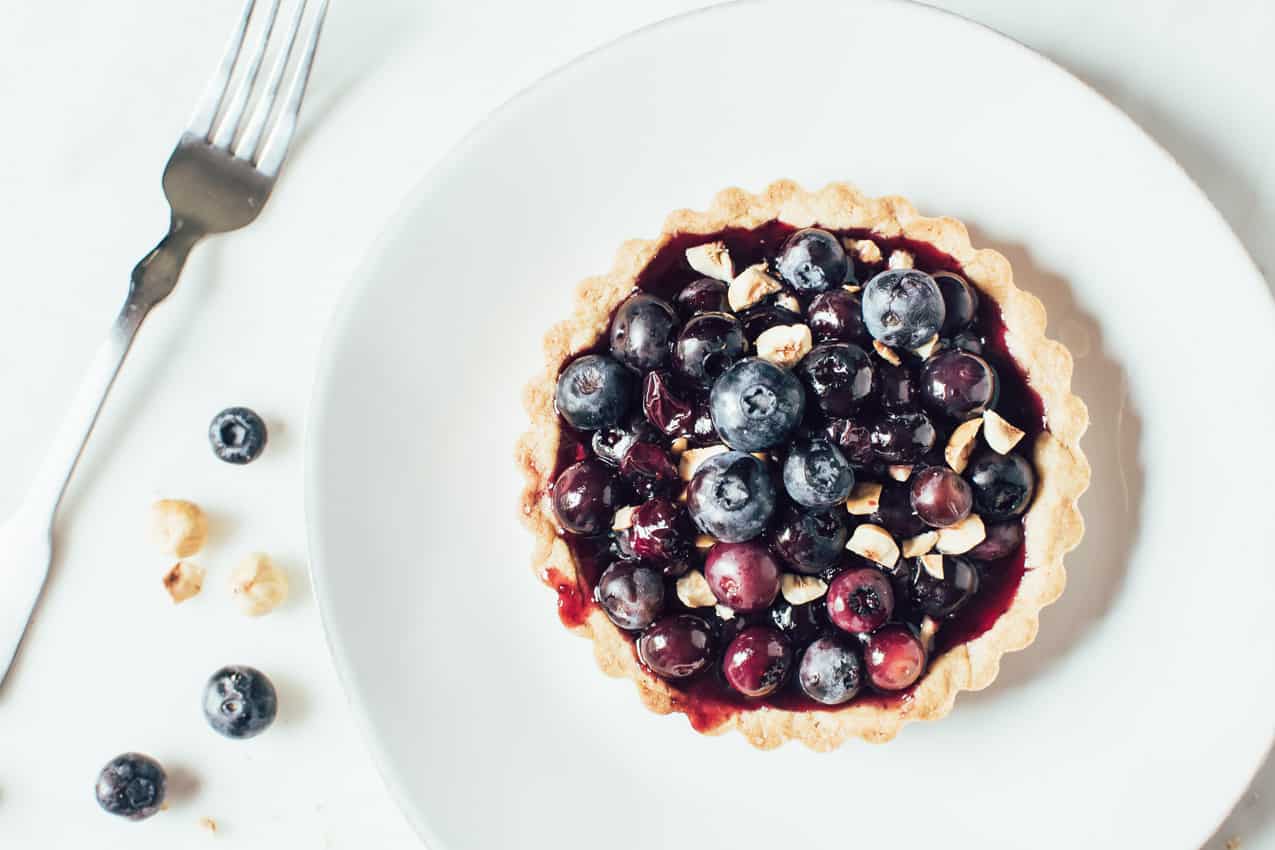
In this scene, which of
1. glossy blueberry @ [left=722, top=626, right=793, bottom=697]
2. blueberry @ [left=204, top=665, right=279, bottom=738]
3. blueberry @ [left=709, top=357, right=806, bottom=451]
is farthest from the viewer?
blueberry @ [left=204, top=665, right=279, bottom=738]

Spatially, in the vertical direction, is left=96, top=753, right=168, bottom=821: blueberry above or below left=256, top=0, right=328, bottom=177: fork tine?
below

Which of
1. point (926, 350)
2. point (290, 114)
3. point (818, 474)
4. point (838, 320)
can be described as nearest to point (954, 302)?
point (926, 350)

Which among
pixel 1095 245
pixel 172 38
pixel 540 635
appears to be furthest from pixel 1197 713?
pixel 172 38

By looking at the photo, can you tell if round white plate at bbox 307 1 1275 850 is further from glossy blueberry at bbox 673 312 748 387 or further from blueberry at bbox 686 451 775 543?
blueberry at bbox 686 451 775 543

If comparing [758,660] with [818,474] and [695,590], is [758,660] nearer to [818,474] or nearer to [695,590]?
[695,590]

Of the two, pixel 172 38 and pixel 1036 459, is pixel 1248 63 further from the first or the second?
pixel 172 38

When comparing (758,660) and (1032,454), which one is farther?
(1032,454)

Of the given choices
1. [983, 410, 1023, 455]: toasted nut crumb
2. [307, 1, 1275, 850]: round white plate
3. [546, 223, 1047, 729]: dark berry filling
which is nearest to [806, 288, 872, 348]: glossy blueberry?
[546, 223, 1047, 729]: dark berry filling
